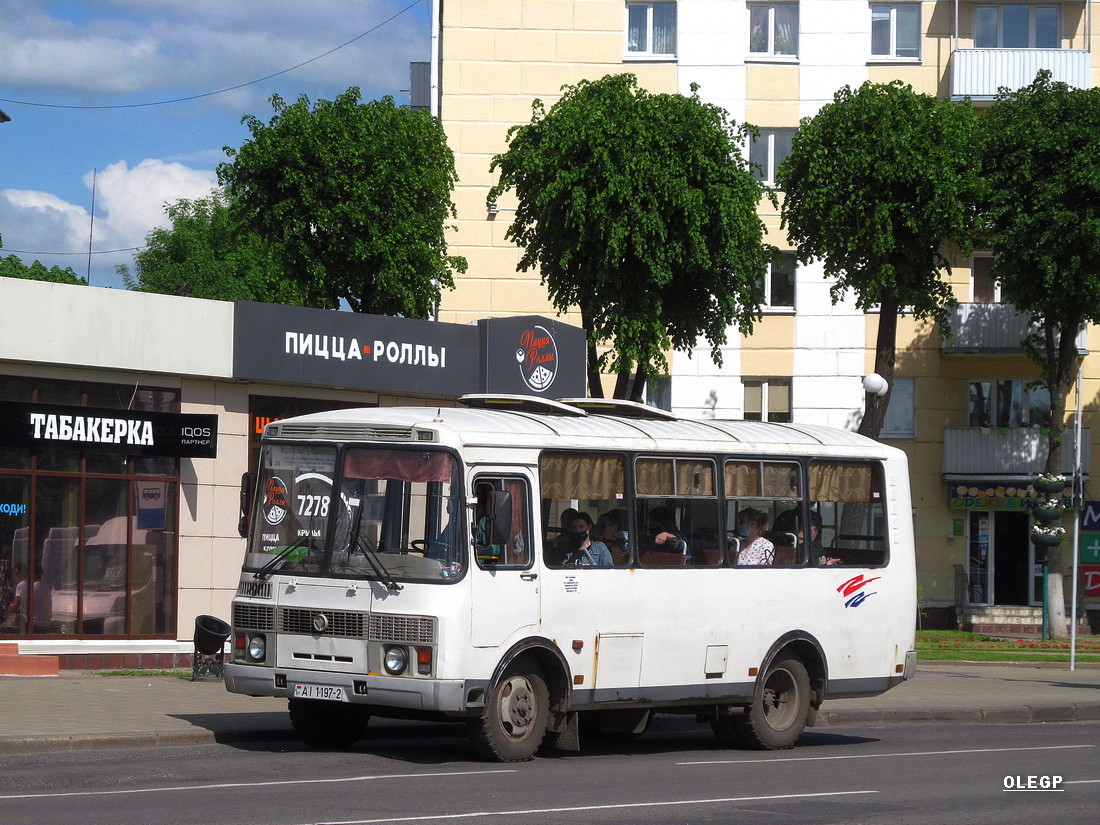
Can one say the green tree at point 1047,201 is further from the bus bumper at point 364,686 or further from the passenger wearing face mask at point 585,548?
the bus bumper at point 364,686

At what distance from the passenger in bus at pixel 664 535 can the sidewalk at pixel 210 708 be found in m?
3.82

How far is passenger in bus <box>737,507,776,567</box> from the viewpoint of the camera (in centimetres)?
1470

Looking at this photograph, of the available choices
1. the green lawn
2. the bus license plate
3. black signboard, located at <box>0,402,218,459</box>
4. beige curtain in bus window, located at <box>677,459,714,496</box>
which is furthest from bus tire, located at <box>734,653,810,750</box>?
the green lawn

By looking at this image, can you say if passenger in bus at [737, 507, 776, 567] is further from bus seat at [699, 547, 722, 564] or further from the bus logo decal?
the bus logo decal

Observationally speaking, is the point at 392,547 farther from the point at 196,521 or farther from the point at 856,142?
the point at 856,142

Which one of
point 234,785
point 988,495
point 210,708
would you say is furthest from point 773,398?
point 234,785

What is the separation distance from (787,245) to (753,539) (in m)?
28.8

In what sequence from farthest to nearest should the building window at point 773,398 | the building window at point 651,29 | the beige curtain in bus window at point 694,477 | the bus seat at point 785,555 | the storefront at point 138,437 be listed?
1. the building window at point 651,29
2. the building window at point 773,398
3. the storefront at point 138,437
4. the bus seat at point 785,555
5. the beige curtain in bus window at point 694,477

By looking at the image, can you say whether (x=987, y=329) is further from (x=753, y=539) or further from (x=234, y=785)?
(x=234, y=785)

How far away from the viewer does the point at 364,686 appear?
1209 cm

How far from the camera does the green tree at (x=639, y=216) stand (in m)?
30.1

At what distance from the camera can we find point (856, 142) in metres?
33.1

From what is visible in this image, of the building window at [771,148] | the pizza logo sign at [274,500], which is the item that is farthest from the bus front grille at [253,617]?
the building window at [771,148]

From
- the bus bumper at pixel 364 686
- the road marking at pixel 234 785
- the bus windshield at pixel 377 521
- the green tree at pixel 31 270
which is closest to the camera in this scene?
the road marking at pixel 234 785
